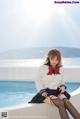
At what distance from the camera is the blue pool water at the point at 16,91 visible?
5398mm

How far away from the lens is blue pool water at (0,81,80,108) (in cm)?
540

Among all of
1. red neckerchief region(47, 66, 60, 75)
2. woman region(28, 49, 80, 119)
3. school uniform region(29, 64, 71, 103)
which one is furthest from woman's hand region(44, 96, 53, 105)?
red neckerchief region(47, 66, 60, 75)

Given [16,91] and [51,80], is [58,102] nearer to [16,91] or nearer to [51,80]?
[51,80]

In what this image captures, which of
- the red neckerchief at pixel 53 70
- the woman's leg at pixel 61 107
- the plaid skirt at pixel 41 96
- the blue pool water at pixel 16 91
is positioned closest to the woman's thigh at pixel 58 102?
the woman's leg at pixel 61 107

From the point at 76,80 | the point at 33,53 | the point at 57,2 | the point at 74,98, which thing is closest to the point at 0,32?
the point at 33,53

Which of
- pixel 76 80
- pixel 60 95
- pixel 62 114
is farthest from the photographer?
pixel 76 80

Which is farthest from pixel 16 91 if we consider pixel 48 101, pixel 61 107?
pixel 61 107

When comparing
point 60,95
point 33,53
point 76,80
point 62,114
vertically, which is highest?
point 33,53

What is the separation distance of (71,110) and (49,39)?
4.71m

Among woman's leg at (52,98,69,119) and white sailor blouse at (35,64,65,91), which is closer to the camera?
woman's leg at (52,98,69,119)

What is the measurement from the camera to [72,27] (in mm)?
8188

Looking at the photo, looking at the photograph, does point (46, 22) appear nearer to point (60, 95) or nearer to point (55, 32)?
point (55, 32)

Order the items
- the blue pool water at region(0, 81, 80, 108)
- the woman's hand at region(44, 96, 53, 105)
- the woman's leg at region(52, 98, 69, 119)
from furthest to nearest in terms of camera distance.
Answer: the blue pool water at region(0, 81, 80, 108)
the woman's hand at region(44, 96, 53, 105)
the woman's leg at region(52, 98, 69, 119)

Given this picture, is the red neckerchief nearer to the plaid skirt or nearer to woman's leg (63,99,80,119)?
the plaid skirt
